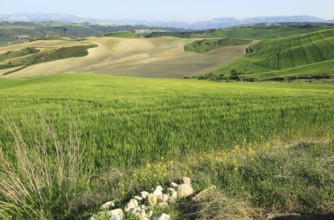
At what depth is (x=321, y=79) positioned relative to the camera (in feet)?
133

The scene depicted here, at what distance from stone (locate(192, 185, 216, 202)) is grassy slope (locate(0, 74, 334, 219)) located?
198mm

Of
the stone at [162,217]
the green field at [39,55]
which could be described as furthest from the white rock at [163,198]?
the green field at [39,55]

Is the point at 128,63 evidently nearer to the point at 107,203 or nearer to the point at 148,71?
the point at 148,71

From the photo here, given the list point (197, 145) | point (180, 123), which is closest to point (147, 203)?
point (197, 145)

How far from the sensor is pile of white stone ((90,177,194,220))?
4.95m

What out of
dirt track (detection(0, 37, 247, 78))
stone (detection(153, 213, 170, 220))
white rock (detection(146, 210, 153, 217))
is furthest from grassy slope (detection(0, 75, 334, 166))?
dirt track (detection(0, 37, 247, 78))

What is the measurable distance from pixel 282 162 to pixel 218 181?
4.70 feet

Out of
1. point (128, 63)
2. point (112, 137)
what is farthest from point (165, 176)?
point (128, 63)

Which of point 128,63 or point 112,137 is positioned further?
point 128,63

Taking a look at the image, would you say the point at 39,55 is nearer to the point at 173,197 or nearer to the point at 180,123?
the point at 180,123

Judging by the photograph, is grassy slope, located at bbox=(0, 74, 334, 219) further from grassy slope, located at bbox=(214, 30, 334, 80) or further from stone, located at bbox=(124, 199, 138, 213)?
grassy slope, located at bbox=(214, 30, 334, 80)

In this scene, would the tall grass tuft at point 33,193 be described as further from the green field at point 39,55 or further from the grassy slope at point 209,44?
the grassy slope at point 209,44

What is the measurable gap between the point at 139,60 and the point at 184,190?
99751 millimetres

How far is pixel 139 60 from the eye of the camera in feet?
341
